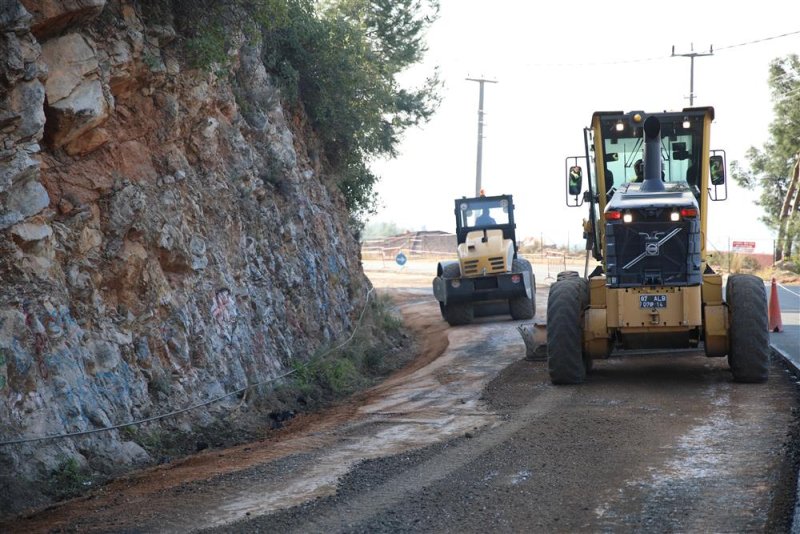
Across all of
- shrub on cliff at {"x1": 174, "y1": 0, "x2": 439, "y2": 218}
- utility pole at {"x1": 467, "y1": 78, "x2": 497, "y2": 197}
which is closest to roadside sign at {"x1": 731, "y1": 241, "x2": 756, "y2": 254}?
utility pole at {"x1": 467, "y1": 78, "x2": 497, "y2": 197}

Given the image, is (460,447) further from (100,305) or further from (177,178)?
(177,178)

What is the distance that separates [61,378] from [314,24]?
12571 mm

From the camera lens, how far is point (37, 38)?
11.6 m

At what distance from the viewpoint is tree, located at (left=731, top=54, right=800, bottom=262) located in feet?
148

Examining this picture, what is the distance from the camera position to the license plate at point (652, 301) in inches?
516

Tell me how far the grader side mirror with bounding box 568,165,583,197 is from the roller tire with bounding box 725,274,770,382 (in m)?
2.64

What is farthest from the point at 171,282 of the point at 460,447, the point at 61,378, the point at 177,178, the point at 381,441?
the point at 460,447

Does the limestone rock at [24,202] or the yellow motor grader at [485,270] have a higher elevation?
the limestone rock at [24,202]

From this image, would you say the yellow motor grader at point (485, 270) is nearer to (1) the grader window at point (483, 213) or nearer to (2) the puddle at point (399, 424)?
(1) the grader window at point (483, 213)

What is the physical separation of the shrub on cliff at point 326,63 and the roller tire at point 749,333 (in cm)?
789

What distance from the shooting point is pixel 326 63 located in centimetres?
2145

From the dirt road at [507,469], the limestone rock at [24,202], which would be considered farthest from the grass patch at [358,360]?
the limestone rock at [24,202]

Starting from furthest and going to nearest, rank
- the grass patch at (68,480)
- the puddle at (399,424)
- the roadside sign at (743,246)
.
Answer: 1. the roadside sign at (743,246)
2. the grass patch at (68,480)
3. the puddle at (399,424)

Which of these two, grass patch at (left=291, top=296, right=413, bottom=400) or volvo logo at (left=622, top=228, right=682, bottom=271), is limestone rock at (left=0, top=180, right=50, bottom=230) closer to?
grass patch at (left=291, top=296, right=413, bottom=400)
